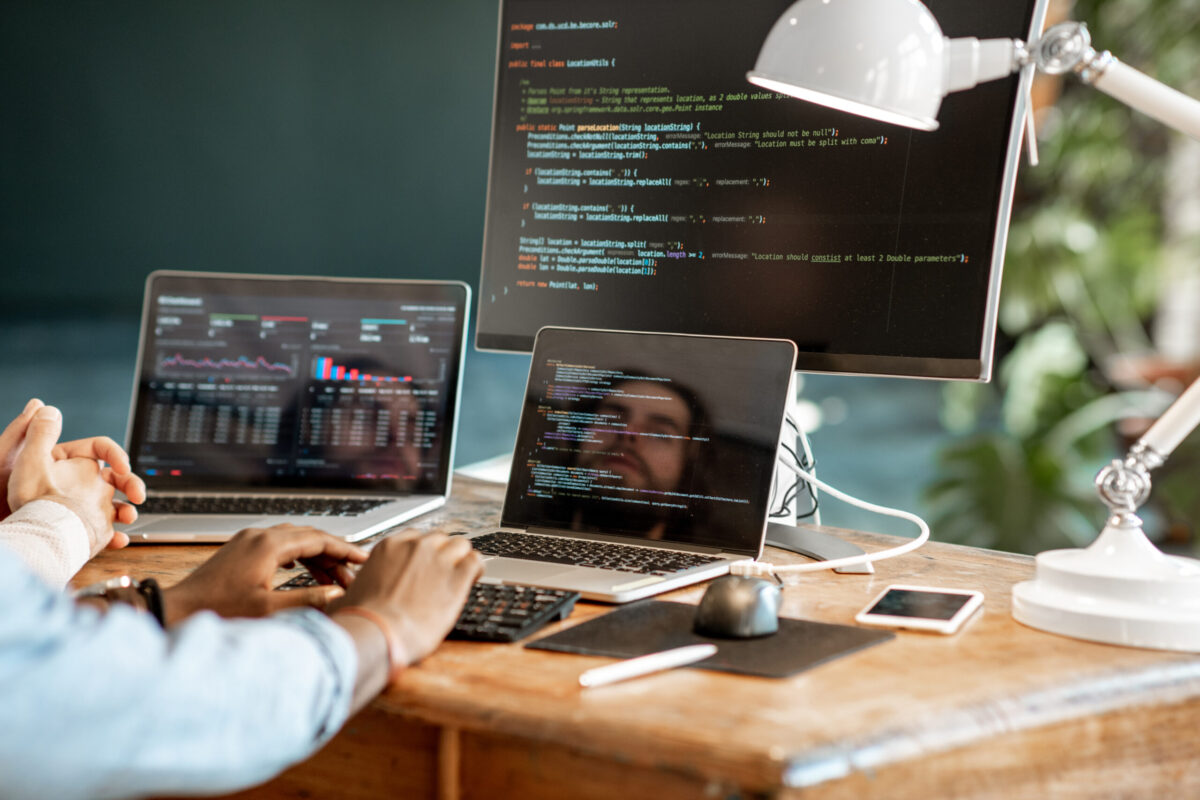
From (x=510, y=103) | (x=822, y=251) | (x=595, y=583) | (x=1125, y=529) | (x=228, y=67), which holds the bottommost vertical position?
(x=595, y=583)

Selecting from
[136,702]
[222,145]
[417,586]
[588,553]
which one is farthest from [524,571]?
[222,145]

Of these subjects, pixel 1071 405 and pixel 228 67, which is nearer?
pixel 228 67

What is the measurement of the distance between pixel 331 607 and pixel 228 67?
82.1 inches

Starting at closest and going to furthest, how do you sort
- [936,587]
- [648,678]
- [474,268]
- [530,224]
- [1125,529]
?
[648,678], [1125,529], [936,587], [530,224], [474,268]

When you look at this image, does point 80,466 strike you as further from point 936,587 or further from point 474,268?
point 474,268

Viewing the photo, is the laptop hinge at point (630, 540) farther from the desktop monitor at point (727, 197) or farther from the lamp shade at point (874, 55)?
the lamp shade at point (874, 55)

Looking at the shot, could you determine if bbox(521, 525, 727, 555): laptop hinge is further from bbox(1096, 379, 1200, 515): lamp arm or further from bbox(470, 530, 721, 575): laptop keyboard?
bbox(1096, 379, 1200, 515): lamp arm

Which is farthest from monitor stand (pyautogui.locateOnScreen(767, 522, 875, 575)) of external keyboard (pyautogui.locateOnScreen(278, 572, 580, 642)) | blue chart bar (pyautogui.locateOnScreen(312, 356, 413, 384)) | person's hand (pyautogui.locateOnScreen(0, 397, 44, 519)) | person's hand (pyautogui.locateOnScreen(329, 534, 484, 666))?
person's hand (pyautogui.locateOnScreen(0, 397, 44, 519))

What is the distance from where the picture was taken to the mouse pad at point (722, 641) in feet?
2.21

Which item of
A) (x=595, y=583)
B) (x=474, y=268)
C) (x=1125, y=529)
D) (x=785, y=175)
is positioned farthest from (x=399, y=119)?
(x=1125, y=529)

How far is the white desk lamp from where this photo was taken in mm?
777

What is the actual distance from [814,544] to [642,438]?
0.73 ft

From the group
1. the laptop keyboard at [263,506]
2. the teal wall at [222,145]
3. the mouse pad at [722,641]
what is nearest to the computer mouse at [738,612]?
the mouse pad at [722,641]

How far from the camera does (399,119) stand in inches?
92.4
